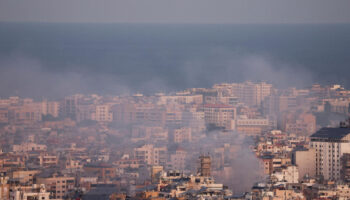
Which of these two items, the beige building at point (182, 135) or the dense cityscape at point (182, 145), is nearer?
the dense cityscape at point (182, 145)

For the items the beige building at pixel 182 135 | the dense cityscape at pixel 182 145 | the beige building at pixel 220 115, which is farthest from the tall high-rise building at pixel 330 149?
the beige building at pixel 220 115

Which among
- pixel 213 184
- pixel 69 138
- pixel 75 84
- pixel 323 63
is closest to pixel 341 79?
pixel 323 63

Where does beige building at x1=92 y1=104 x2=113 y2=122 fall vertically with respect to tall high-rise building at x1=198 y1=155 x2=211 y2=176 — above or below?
above

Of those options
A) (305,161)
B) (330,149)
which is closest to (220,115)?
(330,149)

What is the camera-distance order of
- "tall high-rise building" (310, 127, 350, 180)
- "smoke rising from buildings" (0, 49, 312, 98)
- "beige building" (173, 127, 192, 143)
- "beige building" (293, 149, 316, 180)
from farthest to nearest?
"smoke rising from buildings" (0, 49, 312, 98)
"beige building" (173, 127, 192, 143)
"tall high-rise building" (310, 127, 350, 180)
"beige building" (293, 149, 316, 180)

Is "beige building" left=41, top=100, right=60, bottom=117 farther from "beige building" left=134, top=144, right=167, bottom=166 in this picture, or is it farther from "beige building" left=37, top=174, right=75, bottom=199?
"beige building" left=37, top=174, right=75, bottom=199

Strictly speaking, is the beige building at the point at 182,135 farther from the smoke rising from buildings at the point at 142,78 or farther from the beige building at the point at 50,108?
the smoke rising from buildings at the point at 142,78

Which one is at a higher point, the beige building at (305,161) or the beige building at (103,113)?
the beige building at (103,113)

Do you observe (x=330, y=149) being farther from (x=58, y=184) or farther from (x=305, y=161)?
(x=58, y=184)

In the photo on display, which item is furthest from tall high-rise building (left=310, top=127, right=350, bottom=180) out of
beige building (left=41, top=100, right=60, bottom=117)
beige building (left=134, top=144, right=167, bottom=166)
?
beige building (left=41, top=100, right=60, bottom=117)
